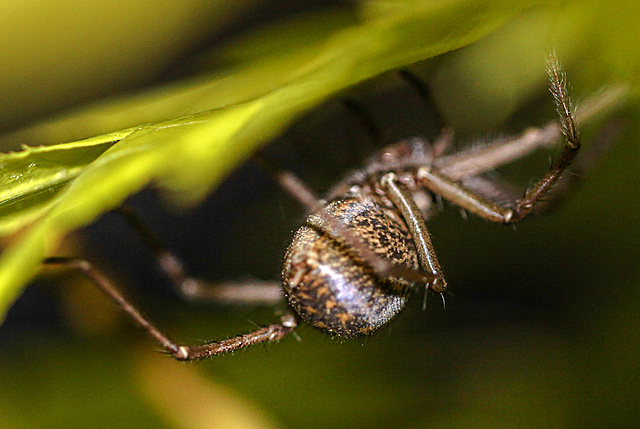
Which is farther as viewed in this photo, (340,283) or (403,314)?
(403,314)

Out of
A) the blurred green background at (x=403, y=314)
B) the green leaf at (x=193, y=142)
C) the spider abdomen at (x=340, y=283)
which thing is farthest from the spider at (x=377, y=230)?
the green leaf at (x=193, y=142)

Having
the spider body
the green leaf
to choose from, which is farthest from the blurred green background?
the green leaf

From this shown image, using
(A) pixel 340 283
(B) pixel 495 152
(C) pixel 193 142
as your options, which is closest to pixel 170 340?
(A) pixel 340 283

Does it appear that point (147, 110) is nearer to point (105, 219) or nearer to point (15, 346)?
point (15, 346)

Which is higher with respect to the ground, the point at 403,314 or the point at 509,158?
the point at 509,158

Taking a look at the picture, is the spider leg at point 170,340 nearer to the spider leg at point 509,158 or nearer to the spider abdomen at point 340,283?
the spider abdomen at point 340,283

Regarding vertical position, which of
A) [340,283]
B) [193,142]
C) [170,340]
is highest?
[193,142]

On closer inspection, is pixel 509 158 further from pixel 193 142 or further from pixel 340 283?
pixel 193 142

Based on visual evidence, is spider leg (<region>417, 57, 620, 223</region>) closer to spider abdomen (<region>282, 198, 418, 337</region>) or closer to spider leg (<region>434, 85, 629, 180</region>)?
spider leg (<region>434, 85, 629, 180</region>)

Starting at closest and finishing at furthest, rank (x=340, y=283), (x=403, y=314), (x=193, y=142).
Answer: (x=193, y=142), (x=340, y=283), (x=403, y=314)
